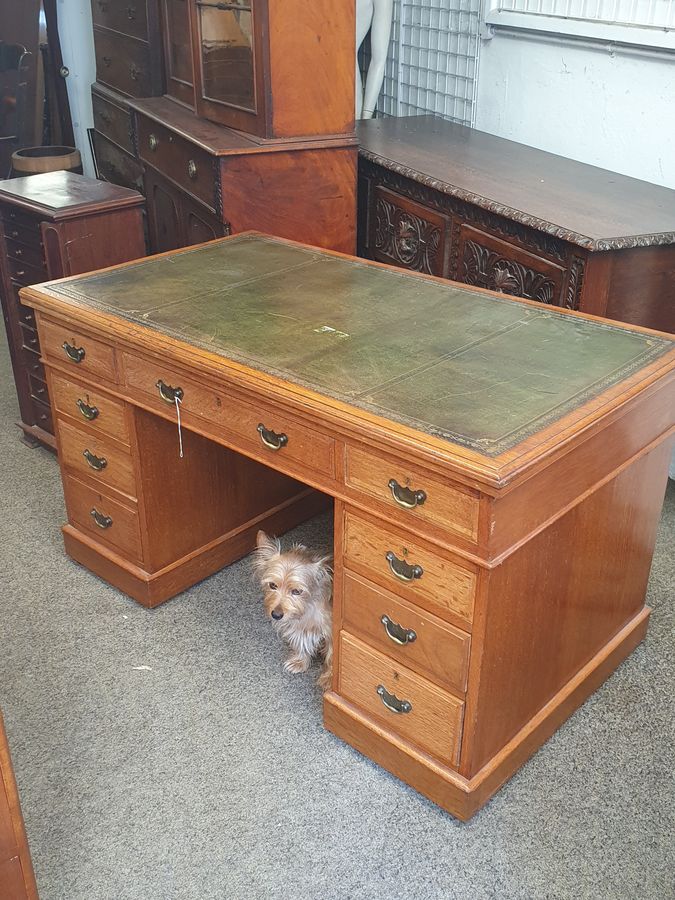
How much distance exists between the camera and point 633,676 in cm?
238

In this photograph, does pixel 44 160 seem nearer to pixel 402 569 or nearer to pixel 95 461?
pixel 95 461

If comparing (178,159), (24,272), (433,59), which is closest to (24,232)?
(24,272)

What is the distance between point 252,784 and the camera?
2.07m

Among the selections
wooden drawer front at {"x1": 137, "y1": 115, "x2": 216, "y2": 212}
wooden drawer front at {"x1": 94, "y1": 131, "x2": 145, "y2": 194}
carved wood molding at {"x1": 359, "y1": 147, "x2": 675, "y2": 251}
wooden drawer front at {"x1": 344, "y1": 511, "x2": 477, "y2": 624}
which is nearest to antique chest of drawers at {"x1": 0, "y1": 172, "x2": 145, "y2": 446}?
wooden drawer front at {"x1": 137, "y1": 115, "x2": 216, "y2": 212}

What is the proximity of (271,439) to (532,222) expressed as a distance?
111cm

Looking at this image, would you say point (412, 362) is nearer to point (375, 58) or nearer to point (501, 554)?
point (501, 554)

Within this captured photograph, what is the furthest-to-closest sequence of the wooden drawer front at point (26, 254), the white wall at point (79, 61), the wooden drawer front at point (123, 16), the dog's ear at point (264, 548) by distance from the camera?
1. the white wall at point (79, 61)
2. the wooden drawer front at point (123, 16)
3. the wooden drawer front at point (26, 254)
4. the dog's ear at point (264, 548)

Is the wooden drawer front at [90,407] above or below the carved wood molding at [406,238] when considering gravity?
below

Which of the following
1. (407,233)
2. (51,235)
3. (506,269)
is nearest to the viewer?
(506,269)

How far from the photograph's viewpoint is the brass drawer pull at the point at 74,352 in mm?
2391

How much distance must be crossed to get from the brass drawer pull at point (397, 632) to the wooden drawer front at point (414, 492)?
27cm

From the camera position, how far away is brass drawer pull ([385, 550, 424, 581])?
1.79 meters

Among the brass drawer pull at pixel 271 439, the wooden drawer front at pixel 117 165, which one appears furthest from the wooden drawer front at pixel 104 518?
the wooden drawer front at pixel 117 165

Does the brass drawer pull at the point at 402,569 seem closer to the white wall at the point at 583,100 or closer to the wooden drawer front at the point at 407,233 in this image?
the wooden drawer front at the point at 407,233
